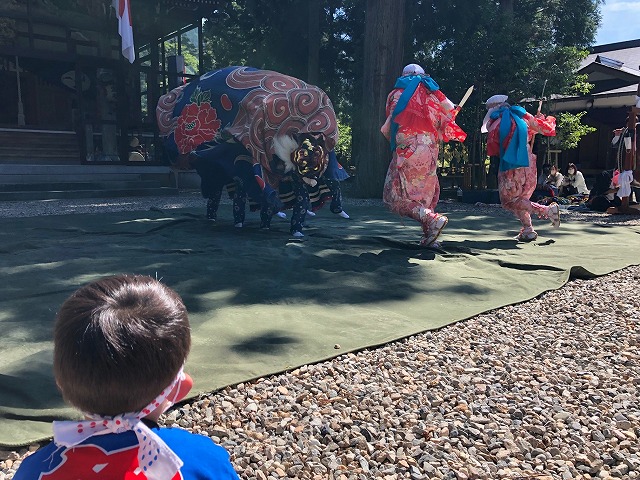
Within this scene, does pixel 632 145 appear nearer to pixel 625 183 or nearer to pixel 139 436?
pixel 625 183

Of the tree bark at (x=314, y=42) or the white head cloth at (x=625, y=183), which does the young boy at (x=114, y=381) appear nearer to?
the white head cloth at (x=625, y=183)

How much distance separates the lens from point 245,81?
18.3ft

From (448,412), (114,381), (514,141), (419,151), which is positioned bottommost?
(448,412)

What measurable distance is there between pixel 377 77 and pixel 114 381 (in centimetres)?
1071

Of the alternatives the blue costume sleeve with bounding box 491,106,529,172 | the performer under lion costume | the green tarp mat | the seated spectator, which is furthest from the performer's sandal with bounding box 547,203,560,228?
the seated spectator

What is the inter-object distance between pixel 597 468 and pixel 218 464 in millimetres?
1360

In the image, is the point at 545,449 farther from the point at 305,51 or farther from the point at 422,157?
the point at 305,51

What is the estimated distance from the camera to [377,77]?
1088cm

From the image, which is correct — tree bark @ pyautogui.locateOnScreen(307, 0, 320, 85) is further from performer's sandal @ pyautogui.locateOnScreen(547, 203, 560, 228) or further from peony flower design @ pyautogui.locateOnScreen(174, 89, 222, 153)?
performer's sandal @ pyautogui.locateOnScreen(547, 203, 560, 228)

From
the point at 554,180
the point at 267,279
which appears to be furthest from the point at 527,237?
the point at 554,180

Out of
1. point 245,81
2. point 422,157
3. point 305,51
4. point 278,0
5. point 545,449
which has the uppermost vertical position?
point 278,0

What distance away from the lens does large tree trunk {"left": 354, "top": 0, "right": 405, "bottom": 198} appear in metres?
10.7

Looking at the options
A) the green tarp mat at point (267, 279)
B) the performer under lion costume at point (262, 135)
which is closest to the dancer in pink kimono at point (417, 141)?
the green tarp mat at point (267, 279)

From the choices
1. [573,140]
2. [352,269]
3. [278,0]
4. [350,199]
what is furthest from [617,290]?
[278,0]
